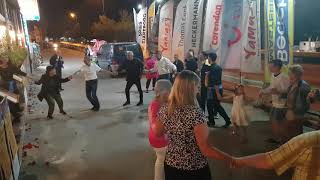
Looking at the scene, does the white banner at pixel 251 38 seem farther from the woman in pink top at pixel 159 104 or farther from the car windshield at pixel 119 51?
the car windshield at pixel 119 51

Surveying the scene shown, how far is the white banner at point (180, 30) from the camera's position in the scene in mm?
13672

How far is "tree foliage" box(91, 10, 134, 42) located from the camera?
140 feet

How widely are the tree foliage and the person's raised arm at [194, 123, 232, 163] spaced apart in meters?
39.0

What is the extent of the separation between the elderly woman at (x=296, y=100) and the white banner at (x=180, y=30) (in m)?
7.23

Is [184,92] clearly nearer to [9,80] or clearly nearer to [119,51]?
[9,80]

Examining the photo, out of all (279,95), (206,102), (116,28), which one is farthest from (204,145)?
(116,28)

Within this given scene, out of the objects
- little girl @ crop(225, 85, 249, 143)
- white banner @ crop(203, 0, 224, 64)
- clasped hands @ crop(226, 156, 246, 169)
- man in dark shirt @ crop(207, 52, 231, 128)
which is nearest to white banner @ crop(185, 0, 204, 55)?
white banner @ crop(203, 0, 224, 64)

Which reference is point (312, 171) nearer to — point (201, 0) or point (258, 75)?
point (258, 75)

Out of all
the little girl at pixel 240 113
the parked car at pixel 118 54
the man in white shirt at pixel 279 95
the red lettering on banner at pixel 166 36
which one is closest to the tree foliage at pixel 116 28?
the parked car at pixel 118 54

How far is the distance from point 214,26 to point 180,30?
3087 millimetres

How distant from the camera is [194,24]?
512 inches

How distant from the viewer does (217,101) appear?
9422mm

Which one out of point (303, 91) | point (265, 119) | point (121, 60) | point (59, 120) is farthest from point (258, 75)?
point (121, 60)

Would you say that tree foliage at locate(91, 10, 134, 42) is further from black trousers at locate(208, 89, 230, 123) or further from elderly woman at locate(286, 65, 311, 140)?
elderly woman at locate(286, 65, 311, 140)
